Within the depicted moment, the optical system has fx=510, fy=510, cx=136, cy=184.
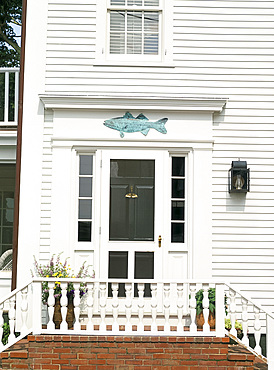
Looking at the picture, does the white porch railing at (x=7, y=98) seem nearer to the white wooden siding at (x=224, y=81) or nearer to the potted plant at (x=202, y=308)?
the white wooden siding at (x=224, y=81)

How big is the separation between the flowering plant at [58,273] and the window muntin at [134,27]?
3.02m

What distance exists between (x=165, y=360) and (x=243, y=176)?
2644mm

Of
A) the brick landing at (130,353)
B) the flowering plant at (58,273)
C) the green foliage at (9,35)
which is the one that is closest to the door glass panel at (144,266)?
the flowering plant at (58,273)

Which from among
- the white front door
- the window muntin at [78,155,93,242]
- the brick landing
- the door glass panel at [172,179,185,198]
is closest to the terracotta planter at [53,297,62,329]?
the brick landing

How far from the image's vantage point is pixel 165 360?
5625mm

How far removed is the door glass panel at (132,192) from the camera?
6973 mm

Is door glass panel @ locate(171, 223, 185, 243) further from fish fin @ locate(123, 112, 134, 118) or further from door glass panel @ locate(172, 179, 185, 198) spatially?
fish fin @ locate(123, 112, 134, 118)

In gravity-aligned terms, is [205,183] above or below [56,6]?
below

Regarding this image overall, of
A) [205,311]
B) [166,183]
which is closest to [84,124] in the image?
[166,183]

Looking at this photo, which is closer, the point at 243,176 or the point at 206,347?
the point at 206,347

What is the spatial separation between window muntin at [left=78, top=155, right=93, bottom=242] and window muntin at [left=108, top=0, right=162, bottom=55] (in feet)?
5.34

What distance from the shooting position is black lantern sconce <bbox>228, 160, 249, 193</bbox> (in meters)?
6.86

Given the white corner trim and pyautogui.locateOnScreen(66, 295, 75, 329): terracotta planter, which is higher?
the white corner trim

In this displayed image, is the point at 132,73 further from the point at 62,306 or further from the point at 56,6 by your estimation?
the point at 62,306
